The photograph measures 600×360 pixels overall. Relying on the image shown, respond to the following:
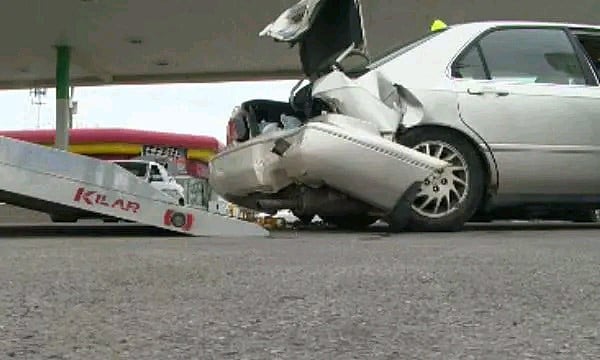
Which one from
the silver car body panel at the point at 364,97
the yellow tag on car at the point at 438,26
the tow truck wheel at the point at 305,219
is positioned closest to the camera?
the silver car body panel at the point at 364,97

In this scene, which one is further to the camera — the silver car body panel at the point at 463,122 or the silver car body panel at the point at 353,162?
the silver car body panel at the point at 463,122

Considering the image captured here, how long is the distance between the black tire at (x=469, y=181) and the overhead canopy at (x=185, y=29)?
10.1 meters

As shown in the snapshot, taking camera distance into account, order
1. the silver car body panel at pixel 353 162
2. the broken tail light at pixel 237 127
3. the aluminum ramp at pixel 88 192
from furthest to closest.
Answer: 1. the broken tail light at pixel 237 127
2. the silver car body panel at pixel 353 162
3. the aluminum ramp at pixel 88 192

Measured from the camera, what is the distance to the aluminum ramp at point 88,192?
4.80m

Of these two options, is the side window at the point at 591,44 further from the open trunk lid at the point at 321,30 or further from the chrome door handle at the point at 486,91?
the open trunk lid at the point at 321,30

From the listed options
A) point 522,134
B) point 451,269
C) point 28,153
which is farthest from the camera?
point 522,134

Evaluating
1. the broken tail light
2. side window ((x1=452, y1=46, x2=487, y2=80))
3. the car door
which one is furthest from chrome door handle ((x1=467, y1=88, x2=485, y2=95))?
the broken tail light

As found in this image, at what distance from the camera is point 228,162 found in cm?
590

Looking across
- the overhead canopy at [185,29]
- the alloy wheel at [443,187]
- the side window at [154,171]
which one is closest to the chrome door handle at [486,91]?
the alloy wheel at [443,187]

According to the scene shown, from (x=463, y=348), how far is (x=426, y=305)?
1.51 feet

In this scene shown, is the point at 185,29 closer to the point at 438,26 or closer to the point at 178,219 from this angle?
the point at 438,26

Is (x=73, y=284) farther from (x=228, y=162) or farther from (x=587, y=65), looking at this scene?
(x=587, y=65)

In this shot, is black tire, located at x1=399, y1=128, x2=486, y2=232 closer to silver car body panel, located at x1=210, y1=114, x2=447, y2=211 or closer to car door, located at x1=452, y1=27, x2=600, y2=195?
car door, located at x1=452, y1=27, x2=600, y2=195

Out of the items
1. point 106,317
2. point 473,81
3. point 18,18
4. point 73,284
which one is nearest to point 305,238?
point 473,81
